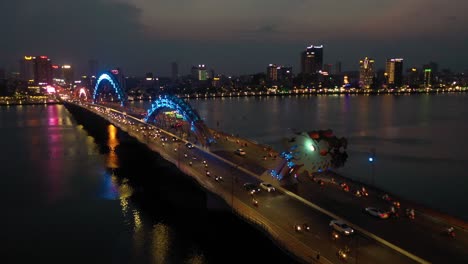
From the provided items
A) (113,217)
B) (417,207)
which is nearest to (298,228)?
(417,207)

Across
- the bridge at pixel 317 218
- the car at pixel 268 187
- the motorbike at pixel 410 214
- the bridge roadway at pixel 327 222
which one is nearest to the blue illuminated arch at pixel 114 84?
the bridge at pixel 317 218

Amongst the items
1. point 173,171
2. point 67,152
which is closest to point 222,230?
point 173,171

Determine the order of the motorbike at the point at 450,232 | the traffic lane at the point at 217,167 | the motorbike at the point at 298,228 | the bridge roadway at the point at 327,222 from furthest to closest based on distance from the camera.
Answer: the traffic lane at the point at 217,167
the motorbike at the point at 298,228
the motorbike at the point at 450,232
the bridge roadway at the point at 327,222

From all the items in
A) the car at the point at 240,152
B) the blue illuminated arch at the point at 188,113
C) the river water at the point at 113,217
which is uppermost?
the blue illuminated arch at the point at 188,113

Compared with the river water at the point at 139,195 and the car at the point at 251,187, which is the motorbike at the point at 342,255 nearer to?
the river water at the point at 139,195

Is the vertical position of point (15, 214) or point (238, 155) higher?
point (238, 155)

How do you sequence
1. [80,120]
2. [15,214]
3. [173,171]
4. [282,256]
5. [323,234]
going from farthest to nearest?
1. [80,120]
2. [173,171]
3. [15,214]
4. [282,256]
5. [323,234]

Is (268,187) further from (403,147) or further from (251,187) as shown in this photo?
(403,147)

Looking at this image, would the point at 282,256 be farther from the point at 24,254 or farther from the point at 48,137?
the point at 48,137
